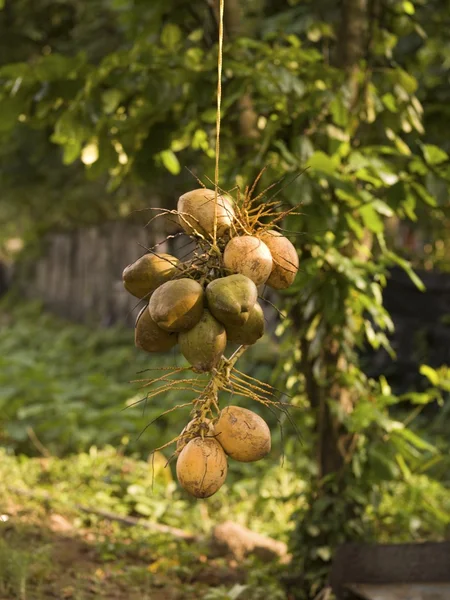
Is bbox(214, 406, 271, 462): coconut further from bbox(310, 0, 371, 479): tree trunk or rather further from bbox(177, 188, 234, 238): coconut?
bbox(310, 0, 371, 479): tree trunk

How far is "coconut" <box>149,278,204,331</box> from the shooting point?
1721mm

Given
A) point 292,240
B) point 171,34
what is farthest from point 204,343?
point 171,34

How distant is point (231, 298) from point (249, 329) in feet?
0.50

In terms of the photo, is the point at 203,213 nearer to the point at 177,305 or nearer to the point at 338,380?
the point at 177,305

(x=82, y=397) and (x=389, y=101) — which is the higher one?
(x=389, y=101)

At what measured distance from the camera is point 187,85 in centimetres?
401

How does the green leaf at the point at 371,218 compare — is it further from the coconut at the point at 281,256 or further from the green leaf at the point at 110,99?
the coconut at the point at 281,256

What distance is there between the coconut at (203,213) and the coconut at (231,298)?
21 centimetres

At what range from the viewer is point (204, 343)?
1769 millimetres

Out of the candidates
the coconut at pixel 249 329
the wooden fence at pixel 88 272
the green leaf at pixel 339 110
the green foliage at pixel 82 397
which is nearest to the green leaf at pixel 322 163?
the green leaf at pixel 339 110

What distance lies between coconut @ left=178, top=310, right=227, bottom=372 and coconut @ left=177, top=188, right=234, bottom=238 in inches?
9.6

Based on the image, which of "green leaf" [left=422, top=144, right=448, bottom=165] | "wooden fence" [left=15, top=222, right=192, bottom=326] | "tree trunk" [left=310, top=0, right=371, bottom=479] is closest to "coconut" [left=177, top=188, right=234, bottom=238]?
"green leaf" [left=422, top=144, right=448, bottom=165]

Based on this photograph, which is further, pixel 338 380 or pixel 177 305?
pixel 338 380

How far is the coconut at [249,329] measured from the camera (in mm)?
1836
